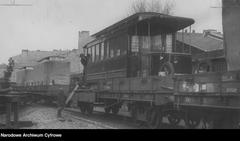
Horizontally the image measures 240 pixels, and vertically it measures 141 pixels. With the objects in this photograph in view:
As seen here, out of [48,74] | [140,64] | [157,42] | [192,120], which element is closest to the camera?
[192,120]

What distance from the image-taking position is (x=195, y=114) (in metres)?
8.92

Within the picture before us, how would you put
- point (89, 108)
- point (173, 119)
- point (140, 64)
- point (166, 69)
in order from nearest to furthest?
point (166, 69), point (173, 119), point (140, 64), point (89, 108)

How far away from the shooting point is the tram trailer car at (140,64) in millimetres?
10336

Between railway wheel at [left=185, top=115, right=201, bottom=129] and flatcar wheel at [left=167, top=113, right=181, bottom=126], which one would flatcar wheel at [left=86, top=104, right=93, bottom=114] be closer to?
flatcar wheel at [left=167, top=113, right=181, bottom=126]

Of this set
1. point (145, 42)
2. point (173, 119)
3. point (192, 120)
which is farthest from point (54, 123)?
point (192, 120)

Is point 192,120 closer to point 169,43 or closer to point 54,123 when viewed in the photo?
point 169,43

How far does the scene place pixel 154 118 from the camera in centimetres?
1065

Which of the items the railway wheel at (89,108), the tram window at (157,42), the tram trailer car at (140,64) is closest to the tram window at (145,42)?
the tram trailer car at (140,64)

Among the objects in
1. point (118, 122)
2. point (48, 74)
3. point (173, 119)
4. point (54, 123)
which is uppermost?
point (48, 74)

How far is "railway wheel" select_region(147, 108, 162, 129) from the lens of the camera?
1045 centimetres

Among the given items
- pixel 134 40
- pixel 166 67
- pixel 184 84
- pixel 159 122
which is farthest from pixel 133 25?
pixel 184 84

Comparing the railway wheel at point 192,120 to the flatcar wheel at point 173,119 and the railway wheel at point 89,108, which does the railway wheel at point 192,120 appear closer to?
the flatcar wheel at point 173,119

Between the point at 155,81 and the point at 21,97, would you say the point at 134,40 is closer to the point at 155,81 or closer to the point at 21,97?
the point at 155,81

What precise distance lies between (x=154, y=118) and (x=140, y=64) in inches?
88.5
